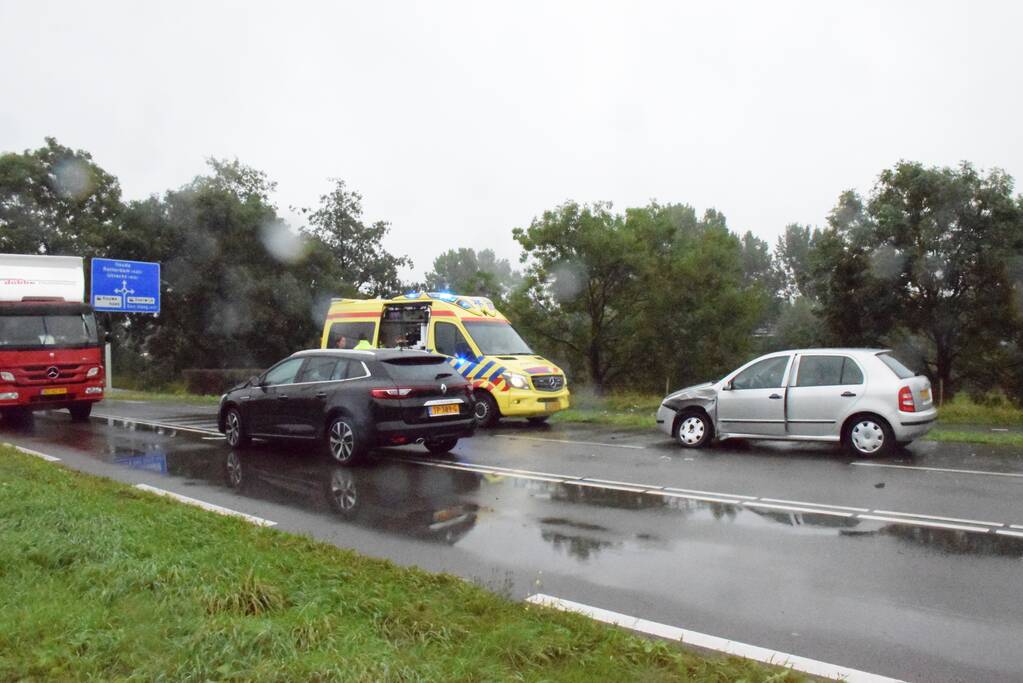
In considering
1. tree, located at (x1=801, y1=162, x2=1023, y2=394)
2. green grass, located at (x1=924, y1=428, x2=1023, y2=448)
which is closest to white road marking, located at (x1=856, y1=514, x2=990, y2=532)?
green grass, located at (x1=924, y1=428, x2=1023, y2=448)

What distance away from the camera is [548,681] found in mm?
3787

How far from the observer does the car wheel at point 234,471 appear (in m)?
9.77

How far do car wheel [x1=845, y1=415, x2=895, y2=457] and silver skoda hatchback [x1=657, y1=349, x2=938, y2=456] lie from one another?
0.01m

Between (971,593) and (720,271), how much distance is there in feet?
109

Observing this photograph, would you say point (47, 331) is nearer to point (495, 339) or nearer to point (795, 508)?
point (495, 339)

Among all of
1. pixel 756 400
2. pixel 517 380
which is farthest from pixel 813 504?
pixel 517 380

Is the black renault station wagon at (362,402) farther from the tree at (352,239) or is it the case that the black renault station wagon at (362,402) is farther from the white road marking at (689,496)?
the tree at (352,239)

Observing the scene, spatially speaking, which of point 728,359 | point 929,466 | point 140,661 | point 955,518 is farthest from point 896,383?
point 728,359

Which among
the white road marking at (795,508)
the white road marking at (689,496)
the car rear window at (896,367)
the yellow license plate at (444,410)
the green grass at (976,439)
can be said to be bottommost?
the white road marking at (795,508)

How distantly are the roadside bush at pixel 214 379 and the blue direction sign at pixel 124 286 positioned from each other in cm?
377

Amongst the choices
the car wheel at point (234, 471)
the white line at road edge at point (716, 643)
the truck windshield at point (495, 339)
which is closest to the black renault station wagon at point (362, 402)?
the car wheel at point (234, 471)

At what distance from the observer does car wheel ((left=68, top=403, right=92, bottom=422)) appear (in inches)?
702

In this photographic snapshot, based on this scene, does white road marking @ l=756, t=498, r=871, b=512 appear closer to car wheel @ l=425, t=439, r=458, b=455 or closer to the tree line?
car wheel @ l=425, t=439, r=458, b=455

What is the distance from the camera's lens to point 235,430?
12.8 metres
